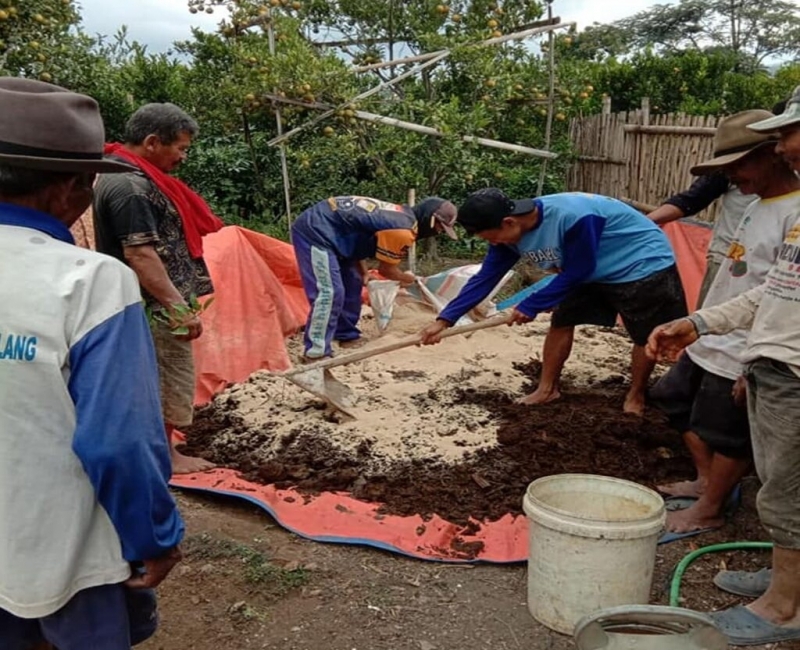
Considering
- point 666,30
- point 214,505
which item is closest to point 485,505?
point 214,505

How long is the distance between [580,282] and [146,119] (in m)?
2.18

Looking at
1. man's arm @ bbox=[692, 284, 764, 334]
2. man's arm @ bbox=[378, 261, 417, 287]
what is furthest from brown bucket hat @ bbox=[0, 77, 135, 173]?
man's arm @ bbox=[378, 261, 417, 287]

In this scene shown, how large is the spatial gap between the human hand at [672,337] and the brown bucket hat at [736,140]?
2.30 ft

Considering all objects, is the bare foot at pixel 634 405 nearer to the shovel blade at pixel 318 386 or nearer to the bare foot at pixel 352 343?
the shovel blade at pixel 318 386

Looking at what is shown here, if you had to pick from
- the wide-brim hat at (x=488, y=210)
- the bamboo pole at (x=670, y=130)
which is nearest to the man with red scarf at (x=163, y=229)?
the wide-brim hat at (x=488, y=210)

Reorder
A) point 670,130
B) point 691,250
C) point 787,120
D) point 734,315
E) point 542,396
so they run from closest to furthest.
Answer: point 787,120 < point 734,315 < point 542,396 < point 691,250 < point 670,130

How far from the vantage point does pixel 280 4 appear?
7930 mm

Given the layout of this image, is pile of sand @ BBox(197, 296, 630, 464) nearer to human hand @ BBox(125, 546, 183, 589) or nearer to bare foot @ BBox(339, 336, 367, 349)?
bare foot @ BBox(339, 336, 367, 349)

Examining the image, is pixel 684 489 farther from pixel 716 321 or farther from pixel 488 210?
pixel 488 210

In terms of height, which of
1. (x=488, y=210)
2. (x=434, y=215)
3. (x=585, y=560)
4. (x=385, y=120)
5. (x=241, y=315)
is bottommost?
(x=241, y=315)

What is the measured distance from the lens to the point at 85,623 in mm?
1433

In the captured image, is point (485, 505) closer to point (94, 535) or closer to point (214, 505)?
point (214, 505)

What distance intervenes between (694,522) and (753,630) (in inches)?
28.3

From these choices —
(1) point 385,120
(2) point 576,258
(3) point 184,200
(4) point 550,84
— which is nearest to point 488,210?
(2) point 576,258
